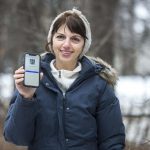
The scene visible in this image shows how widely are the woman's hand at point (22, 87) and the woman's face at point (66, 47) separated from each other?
385 mm

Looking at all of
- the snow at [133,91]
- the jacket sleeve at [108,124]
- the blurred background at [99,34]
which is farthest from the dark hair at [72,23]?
the blurred background at [99,34]

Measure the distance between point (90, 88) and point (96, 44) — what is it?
6.63 metres

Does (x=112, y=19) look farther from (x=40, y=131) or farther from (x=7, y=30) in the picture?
(x=40, y=131)

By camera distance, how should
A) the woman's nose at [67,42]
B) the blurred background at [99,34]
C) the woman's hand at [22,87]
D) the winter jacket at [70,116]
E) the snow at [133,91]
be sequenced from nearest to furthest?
the woman's hand at [22,87] < the winter jacket at [70,116] < the woman's nose at [67,42] < the blurred background at [99,34] < the snow at [133,91]

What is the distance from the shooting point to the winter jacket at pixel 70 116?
3.99 m

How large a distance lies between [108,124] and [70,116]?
0.94 feet

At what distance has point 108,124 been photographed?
4.20m

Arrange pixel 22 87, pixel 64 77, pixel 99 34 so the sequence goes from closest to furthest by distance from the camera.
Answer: pixel 22 87
pixel 64 77
pixel 99 34

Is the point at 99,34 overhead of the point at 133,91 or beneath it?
overhead

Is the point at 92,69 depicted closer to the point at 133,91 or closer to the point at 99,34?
the point at 99,34

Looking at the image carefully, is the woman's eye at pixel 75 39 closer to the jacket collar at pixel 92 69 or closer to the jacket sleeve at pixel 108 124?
the jacket collar at pixel 92 69

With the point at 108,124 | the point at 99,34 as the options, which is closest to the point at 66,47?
the point at 108,124

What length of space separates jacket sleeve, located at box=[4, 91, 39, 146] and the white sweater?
28 cm

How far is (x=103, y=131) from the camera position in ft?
13.8
